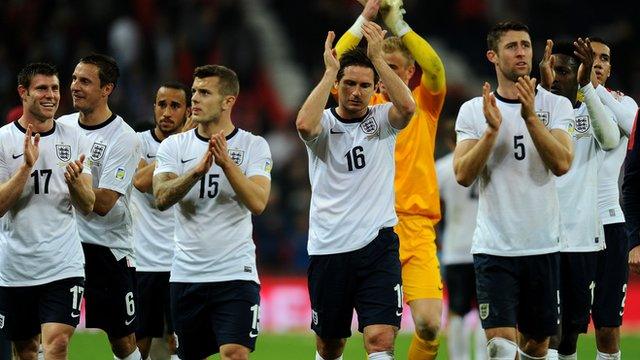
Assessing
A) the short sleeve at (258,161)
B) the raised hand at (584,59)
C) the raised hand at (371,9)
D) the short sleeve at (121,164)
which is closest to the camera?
the short sleeve at (258,161)

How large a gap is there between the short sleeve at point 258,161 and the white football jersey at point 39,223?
114cm

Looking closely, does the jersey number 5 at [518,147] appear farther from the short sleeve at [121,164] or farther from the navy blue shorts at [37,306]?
the navy blue shorts at [37,306]

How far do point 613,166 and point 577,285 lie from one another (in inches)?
41.9

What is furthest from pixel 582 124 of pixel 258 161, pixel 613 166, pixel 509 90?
pixel 258 161

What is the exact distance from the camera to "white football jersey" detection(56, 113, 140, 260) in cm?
865

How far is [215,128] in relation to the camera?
789 centimetres

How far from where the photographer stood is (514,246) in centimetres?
783

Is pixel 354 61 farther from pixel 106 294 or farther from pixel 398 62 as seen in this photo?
pixel 106 294

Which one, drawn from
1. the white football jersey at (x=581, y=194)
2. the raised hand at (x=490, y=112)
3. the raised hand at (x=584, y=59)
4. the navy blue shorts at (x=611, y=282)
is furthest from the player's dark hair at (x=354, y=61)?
the navy blue shorts at (x=611, y=282)

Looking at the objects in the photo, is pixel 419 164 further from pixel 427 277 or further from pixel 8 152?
pixel 8 152

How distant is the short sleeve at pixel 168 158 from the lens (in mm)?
7872

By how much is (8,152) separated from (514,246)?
3.36m

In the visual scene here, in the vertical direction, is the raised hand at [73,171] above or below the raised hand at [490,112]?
below

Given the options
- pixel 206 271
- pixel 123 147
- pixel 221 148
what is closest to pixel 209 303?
pixel 206 271
